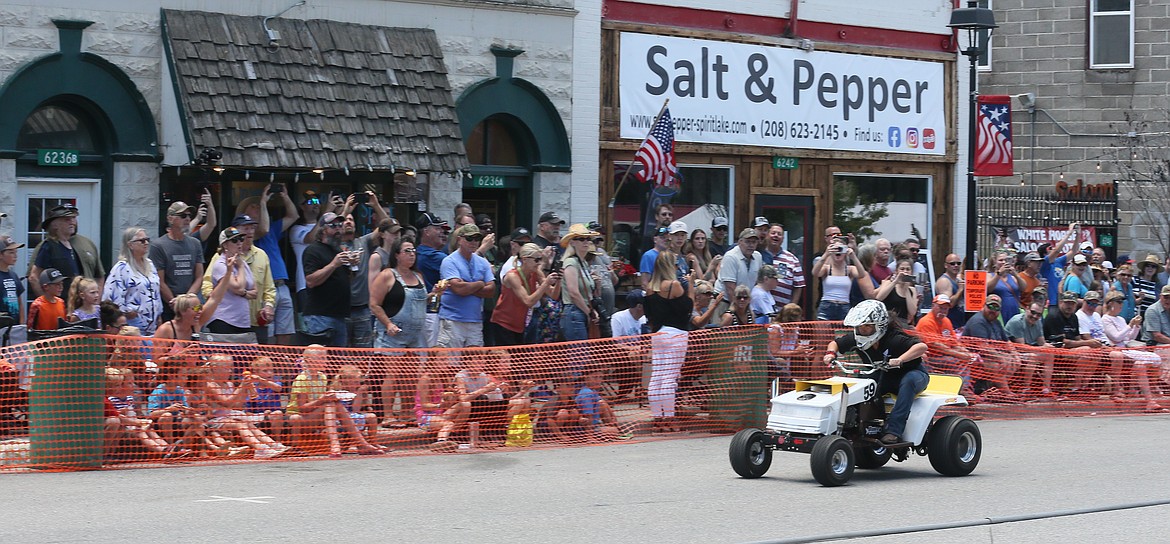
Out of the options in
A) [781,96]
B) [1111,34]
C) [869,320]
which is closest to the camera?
[869,320]

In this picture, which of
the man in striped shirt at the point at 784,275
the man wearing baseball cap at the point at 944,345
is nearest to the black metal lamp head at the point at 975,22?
the man in striped shirt at the point at 784,275

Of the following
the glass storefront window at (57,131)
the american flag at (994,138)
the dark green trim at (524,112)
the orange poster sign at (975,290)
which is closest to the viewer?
the glass storefront window at (57,131)

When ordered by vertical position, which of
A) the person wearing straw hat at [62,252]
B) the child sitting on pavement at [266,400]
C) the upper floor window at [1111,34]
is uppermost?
the upper floor window at [1111,34]

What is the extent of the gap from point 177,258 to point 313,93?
3301 mm

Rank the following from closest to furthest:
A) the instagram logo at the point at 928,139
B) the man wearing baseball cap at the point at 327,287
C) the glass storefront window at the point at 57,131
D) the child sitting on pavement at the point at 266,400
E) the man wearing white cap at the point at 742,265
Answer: the child sitting on pavement at the point at 266,400
the man wearing baseball cap at the point at 327,287
the glass storefront window at the point at 57,131
the man wearing white cap at the point at 742,265
the instagram logo at the point at 928,139

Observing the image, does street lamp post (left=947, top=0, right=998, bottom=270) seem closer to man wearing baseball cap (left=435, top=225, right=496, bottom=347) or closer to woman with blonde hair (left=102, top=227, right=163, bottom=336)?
man wearing baseball cap (left=435, top=225, right=496, bottom=347)

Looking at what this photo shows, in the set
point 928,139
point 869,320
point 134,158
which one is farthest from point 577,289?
A: point 928,139

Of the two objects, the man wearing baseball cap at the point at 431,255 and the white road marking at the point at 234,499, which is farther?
the man wearing baseball cap at the point at 431,255

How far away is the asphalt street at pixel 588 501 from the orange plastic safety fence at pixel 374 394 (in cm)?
34

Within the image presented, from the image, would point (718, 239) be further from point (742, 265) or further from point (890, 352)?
point (890, 352)

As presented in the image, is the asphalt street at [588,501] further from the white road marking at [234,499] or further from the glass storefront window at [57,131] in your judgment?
the glass storefront window at [57,131]

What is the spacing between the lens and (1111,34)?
2928 centimetres

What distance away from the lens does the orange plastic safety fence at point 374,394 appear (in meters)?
11.1

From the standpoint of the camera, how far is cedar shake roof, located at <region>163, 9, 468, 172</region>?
1556cm
